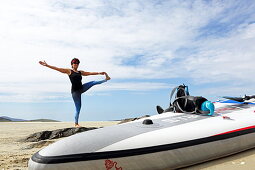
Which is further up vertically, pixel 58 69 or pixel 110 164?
pixel 58 69

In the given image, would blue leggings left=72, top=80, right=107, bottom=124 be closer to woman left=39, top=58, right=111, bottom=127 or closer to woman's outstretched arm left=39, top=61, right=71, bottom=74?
woman left=39, top=58, right=111, bottom=127

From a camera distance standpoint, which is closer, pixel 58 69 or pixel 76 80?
pixel 58 69

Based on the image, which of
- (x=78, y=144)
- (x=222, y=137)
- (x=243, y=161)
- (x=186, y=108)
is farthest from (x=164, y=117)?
(x=78, y=144)

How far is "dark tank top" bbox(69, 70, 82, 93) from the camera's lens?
6463mm

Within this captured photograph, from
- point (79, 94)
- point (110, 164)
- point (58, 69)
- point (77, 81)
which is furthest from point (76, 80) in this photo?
point (110, 164)

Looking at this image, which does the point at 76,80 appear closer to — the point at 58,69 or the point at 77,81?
the point at 77,81

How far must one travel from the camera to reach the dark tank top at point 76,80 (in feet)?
21.2

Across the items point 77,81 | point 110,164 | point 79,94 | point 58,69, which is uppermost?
point 58,69

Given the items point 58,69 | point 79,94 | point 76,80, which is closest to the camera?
point 58,69

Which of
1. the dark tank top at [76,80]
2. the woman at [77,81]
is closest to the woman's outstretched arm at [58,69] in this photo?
the woman at [77,81]

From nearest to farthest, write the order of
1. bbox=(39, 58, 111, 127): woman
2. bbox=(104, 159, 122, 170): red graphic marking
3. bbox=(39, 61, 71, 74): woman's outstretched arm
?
bbox=(104, 159, 122, 170): red graphic marking < bbox=(39, 61, 71, 74): woman's outstretched arm < bbox=(39, 58, 111, 127): woman

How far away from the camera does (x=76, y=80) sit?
6.49 metres

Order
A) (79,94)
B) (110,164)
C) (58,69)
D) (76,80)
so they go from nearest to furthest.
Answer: (110,164)
(58,69)
(76,80)
(79,94)

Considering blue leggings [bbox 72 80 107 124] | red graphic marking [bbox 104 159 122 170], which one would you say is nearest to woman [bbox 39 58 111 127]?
blue leggings [bbox 72 80 107 124]
